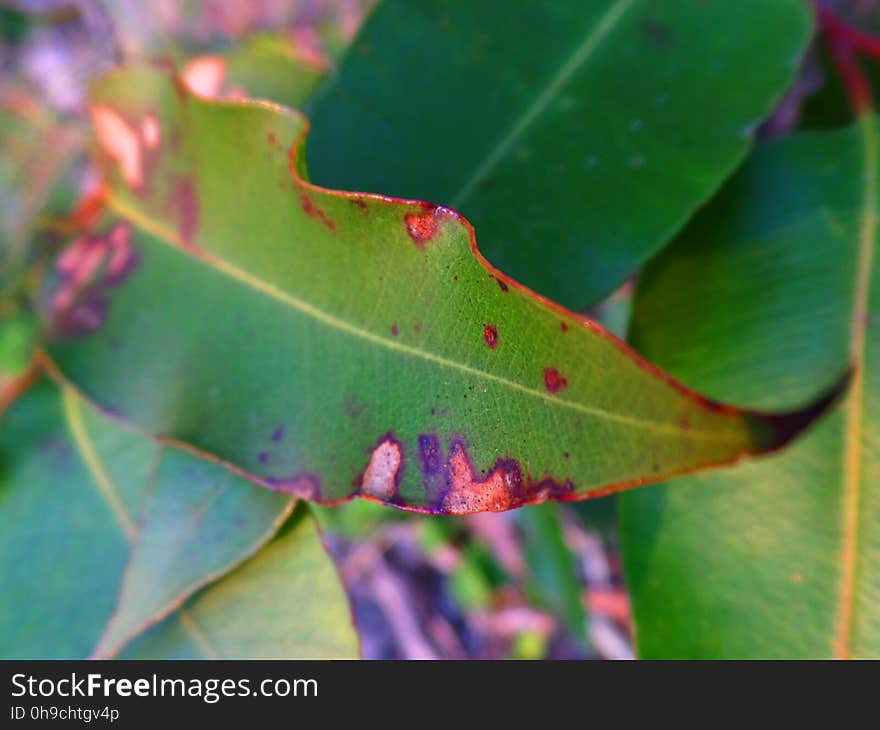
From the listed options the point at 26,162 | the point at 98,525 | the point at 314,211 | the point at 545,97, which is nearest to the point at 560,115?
the point at 545,97

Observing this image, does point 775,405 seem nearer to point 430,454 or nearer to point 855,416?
point 855,416

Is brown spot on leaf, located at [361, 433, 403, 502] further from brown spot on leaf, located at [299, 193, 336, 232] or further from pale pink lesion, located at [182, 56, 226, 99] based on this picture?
pale pink lesion, located at [182, 56, 226, 99]

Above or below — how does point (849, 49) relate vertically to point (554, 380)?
above

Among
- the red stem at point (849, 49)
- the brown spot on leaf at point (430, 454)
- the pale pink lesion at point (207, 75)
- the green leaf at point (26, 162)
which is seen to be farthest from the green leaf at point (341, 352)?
the green leaf at point (26, 162)

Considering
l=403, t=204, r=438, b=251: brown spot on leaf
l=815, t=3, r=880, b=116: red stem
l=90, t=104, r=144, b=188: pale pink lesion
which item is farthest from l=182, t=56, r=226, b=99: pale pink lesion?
l=815, t=3, r=880, b=116: red stem
